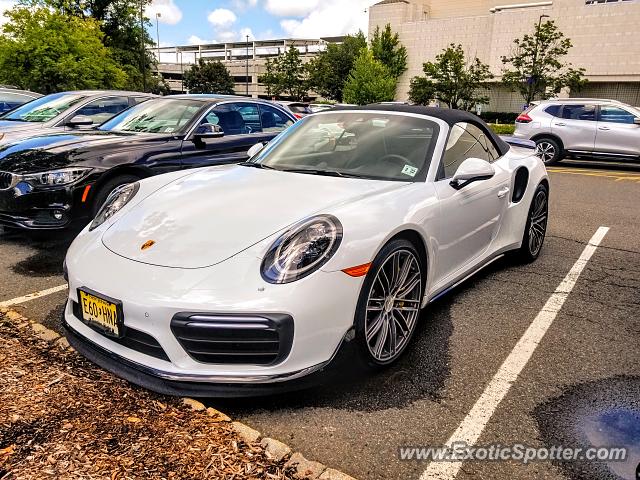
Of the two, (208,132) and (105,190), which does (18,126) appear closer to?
(105,190)

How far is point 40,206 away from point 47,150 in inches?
26.2

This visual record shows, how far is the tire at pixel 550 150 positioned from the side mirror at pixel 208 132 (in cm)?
980

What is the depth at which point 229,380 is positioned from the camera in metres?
2.15

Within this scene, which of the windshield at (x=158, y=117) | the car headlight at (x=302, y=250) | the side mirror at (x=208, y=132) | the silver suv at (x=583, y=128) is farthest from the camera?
the silver suv at (x=583, y=128)

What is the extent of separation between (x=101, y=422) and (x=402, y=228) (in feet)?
5.52

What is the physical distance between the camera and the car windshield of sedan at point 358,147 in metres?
3.21

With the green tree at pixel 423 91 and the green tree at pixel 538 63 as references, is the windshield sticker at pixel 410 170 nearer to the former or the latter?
the green tree at pixel 538 63

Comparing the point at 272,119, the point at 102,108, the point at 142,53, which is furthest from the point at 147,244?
the point at 142,53

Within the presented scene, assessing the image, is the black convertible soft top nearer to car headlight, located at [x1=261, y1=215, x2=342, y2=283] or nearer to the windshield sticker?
the windshield sticker

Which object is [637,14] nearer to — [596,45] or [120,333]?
[596,45]

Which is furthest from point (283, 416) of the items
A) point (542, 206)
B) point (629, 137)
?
point (629, 137)

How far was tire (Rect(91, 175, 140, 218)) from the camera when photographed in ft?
15.5

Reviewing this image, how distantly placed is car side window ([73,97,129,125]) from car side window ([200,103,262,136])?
2.55 meters

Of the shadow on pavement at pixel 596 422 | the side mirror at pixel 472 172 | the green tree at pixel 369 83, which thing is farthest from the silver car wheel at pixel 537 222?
the green tree at pixel 369 83
